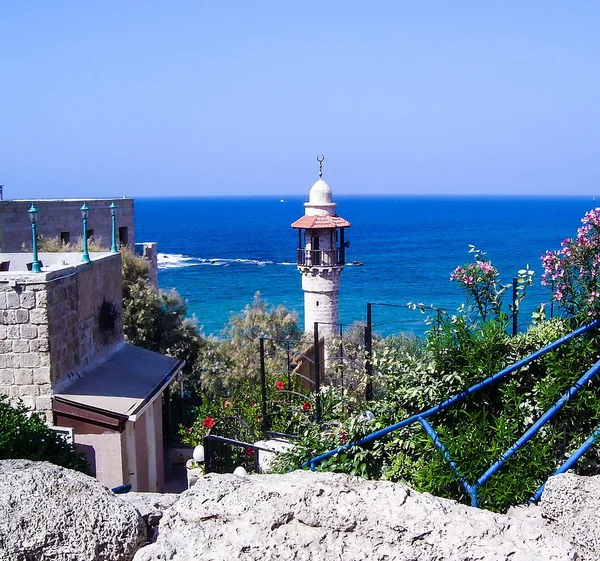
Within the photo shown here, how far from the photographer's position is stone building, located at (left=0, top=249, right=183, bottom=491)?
801 centimetres

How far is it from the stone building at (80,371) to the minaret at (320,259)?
1681 centimetres

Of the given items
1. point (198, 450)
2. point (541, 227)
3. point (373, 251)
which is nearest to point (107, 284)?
point (198, 450)

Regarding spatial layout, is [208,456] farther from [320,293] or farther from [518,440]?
[320,293]

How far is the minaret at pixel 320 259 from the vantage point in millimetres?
26828

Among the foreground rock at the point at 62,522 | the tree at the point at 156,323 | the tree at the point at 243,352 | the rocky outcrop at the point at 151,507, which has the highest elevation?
the foreground rock at the point at 62,522

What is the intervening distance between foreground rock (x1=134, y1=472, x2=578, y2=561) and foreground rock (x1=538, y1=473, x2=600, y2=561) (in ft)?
0.56

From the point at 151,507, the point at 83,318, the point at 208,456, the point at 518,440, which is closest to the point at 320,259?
the point at 83,318

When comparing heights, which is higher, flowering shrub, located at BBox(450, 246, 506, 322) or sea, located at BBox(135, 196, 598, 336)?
flowering shrub, located at BBox(450, 246, 506, 322)

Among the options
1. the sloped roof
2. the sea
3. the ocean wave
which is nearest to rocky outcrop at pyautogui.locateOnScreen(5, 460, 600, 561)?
the sloped roof

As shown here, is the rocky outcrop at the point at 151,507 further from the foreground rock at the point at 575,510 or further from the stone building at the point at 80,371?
the stone building at the point at 80,371

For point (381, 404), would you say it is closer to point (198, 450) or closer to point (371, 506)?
point (371, 506)

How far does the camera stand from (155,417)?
10609 mm

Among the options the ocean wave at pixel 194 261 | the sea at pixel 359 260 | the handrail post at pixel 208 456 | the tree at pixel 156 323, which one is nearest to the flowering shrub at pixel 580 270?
the handrail post at pixel 208 456

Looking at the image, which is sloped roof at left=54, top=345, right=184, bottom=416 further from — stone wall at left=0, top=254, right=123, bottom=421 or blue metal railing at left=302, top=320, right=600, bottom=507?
blue metal railing at left=302, top=320, right=600, bottom=507
